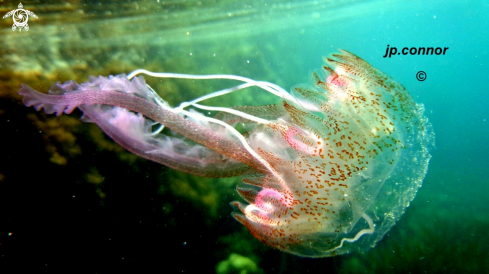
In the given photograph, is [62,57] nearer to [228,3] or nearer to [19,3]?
[19,3]

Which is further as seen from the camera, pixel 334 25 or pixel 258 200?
pixel 334 25

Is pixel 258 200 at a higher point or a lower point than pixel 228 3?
lower

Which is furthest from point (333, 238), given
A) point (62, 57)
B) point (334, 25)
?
point (334, 25)

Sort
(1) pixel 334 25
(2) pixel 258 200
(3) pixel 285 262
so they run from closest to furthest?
(2) pixel 258 200 → (3) pixel 285 262 → (1) pixel 334 25
